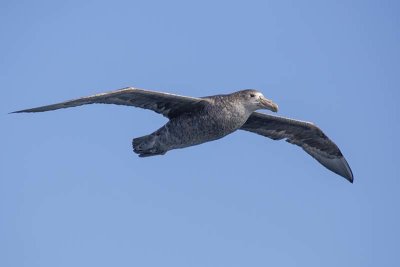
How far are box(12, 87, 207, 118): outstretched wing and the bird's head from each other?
0.88m

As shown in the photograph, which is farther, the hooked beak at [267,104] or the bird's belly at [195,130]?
the hooked beak at [267,104]

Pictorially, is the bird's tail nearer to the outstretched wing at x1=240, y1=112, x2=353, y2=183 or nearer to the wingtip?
the outstretched wing at x1=240, y1=112, x2=353, y2=183

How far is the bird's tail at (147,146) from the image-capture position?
52.2ft

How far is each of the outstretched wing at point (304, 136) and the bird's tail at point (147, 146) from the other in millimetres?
2904

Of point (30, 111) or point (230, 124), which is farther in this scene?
point (230, 124)

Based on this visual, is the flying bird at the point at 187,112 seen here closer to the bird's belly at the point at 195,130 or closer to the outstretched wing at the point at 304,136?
the bird's belly at the point at 195,130

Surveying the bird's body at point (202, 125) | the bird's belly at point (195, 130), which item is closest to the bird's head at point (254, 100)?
the bird's body at point (202, 125)

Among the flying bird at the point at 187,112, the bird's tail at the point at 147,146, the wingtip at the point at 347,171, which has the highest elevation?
the flying bird at the point at 187,112

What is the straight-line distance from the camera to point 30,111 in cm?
1412

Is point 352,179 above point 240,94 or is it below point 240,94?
below

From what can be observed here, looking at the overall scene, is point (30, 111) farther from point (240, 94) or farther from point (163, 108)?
point (240, 94)

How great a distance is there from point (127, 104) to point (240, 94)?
2.45 m

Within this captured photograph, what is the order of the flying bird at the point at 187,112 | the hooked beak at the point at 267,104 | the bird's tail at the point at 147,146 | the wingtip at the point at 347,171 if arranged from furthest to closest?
the wingtip at the point at 347,171 → the bird's tail at the point at 147,146 → the hooked beak at the point at 267,104 → the flying bird at the point at 187,112

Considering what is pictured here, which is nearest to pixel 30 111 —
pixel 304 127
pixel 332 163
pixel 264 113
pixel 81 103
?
pixel 81 103
